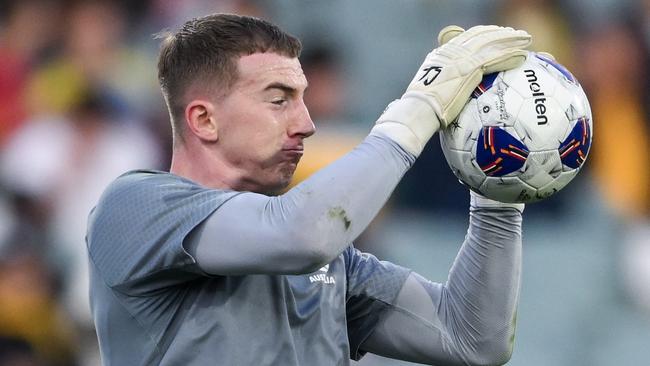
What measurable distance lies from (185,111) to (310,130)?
0.38 m

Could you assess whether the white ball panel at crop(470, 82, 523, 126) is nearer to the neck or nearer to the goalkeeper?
the goalkeeper

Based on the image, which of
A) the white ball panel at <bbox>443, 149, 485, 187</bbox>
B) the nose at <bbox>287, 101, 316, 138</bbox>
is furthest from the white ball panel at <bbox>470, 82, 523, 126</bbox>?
the nose at <bbox>287, 101, 316, 138</bbox>

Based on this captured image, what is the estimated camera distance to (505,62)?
3.18 meters

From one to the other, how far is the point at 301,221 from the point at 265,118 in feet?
1.71

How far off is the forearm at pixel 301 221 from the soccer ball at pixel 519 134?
327 mm

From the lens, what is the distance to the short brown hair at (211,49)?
329 centimetres

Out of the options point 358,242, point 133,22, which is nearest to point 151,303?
point 358,242

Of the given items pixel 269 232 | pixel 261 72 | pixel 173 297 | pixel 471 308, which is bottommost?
pixel 471 308

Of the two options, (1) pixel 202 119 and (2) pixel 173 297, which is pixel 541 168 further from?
(2) pixel 173 297

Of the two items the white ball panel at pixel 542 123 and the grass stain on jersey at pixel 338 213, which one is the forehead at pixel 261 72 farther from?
the white ball panel at pixel 542 123

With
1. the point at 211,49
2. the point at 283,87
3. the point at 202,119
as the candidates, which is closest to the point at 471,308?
the point at 283,87

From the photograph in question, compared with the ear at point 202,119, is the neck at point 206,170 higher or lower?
lower

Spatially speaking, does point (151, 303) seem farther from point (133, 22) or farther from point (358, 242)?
point (133, 22)

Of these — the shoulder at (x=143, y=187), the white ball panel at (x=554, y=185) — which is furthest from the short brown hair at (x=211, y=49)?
the white ball panel at (x=554, y=185)
